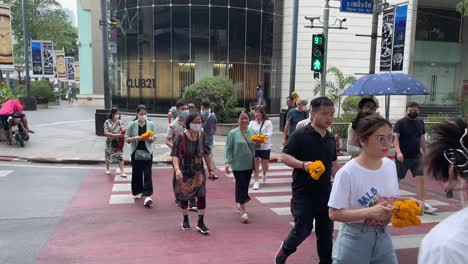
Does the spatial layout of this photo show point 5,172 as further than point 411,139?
Yes

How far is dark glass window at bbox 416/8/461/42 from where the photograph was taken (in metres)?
34.1

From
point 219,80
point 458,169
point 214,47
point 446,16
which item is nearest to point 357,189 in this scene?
point 458,169

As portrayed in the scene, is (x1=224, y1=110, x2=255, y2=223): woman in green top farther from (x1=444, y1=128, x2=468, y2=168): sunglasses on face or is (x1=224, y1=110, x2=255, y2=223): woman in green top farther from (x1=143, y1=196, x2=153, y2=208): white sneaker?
(x1=444, y1=128, x2=468, y2=168): sunglasses on face

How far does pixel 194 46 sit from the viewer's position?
85.6ft

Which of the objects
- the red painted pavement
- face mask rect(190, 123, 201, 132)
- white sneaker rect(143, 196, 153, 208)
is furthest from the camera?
white sneaker rect(143, 196, 153, 208)

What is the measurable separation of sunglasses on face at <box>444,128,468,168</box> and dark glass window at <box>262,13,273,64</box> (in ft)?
87.0

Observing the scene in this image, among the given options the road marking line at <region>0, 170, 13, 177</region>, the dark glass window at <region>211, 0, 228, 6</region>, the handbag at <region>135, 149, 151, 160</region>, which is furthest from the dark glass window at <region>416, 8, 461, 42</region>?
the road marking line at <region>0, 170, 13, 177</region>

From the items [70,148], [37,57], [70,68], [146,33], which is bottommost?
[70,148]

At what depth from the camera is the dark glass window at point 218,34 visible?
26.0 metres

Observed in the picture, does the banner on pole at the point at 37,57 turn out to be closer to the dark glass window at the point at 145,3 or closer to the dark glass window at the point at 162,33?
the dark glass window at the point at 145,3

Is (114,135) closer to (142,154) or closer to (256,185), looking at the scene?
(142,154)

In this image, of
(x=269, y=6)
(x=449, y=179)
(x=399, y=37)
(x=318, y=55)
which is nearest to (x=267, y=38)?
(x=269, y=6)

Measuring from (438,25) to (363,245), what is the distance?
120ft

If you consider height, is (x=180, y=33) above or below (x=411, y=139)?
above
